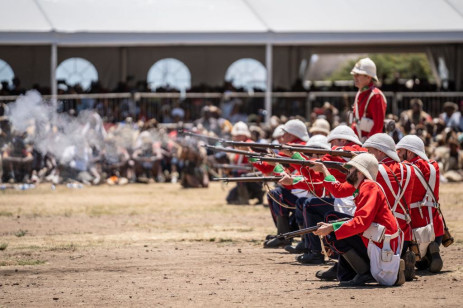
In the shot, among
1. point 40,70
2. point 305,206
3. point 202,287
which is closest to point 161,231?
point 305,206

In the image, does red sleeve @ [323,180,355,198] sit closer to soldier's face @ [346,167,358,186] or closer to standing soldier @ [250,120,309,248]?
soldier's face @ [346,167,358,186]

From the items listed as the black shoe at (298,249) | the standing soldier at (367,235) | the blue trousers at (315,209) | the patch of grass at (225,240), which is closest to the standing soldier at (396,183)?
the standing soldier at (367,235)

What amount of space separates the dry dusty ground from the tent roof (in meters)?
6.46

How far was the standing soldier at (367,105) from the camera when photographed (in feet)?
37.0

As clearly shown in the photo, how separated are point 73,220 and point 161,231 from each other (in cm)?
206

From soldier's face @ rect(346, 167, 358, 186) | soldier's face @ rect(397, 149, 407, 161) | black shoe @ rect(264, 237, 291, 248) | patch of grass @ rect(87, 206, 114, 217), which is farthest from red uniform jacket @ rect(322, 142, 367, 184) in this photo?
patch of grass @ rect(87, 206, 114, 217)

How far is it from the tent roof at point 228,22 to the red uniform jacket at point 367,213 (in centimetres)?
1504

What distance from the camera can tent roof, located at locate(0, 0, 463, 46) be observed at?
22531mm

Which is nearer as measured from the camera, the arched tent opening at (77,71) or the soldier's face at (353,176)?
the soldier's face at (353,176)

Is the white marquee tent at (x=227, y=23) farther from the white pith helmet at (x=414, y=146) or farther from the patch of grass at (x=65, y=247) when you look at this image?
the white pith helmet at (x=414, y=146)

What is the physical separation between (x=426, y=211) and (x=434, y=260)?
1.62 ft

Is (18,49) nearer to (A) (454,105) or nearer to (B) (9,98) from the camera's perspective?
(B) (9,98)

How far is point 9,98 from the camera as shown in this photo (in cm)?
2117

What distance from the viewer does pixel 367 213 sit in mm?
7871
